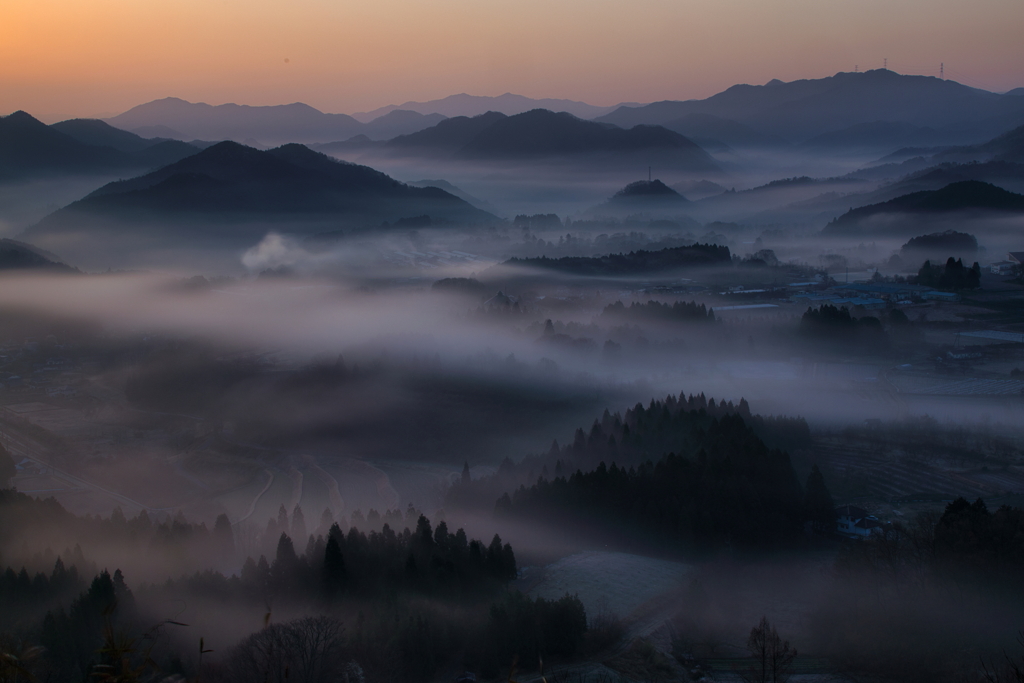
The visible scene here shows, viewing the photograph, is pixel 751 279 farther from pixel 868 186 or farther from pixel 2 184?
pixel 2 184

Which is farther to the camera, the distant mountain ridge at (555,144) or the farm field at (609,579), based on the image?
the distant mountain ridge at (555,144)

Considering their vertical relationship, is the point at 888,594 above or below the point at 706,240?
below

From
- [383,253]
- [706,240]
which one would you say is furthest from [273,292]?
[706,240]

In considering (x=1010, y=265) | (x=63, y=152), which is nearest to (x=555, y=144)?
Answer: (x=63, y=152)

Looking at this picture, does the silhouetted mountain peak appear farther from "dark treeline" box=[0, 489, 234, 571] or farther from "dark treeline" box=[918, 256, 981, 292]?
"dark treeline" box=[0, 489, 234, 571]

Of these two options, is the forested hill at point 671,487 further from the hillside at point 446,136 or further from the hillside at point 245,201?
the hillside at point 446,136

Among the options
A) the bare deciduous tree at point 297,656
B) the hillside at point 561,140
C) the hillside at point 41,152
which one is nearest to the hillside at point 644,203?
the hillside at point 561,140

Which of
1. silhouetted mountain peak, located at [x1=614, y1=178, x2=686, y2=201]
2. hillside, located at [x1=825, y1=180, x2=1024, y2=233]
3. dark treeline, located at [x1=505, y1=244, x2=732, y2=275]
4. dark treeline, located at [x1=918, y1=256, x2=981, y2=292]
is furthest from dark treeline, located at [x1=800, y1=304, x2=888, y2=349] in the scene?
silhouetted mountain peak, located at [x1=614, y1=178, x2=686, y2=201]
